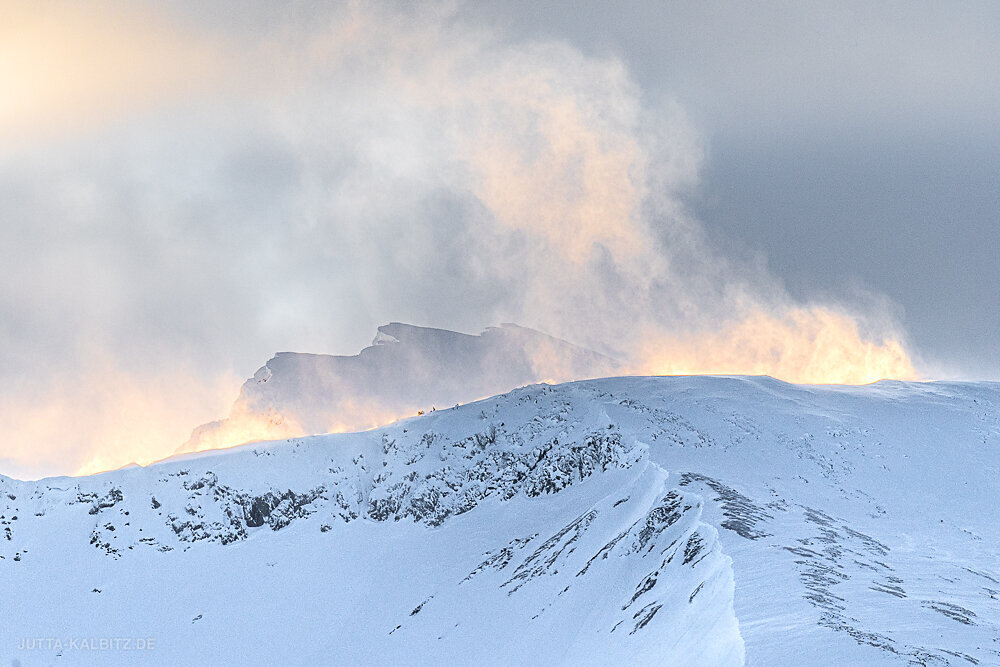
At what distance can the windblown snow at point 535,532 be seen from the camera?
25.2 metres

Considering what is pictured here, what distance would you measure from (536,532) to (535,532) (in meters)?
0.11

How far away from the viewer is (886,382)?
65.7m

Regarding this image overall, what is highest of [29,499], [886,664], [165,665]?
[29,499]

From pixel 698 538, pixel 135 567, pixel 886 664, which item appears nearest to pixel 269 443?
pixel 135 567

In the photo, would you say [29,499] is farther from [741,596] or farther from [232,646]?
[741,596]

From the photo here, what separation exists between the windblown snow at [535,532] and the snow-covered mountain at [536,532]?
5.6 inches

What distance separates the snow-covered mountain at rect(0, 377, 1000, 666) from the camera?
25250 millimetres

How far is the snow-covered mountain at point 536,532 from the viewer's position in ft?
82.8

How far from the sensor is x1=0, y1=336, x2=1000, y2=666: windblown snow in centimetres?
2525

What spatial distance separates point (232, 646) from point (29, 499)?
703 inches

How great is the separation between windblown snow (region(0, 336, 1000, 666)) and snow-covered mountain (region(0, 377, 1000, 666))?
0.14 metres

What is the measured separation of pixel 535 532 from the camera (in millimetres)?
42594

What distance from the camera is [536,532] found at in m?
42.5

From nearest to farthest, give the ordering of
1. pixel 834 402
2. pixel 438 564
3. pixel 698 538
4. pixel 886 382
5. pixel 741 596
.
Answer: pixel 741 596 → pixel 698 538 → pixel 438 564 → pixel 834 402 → pixel 886 382
